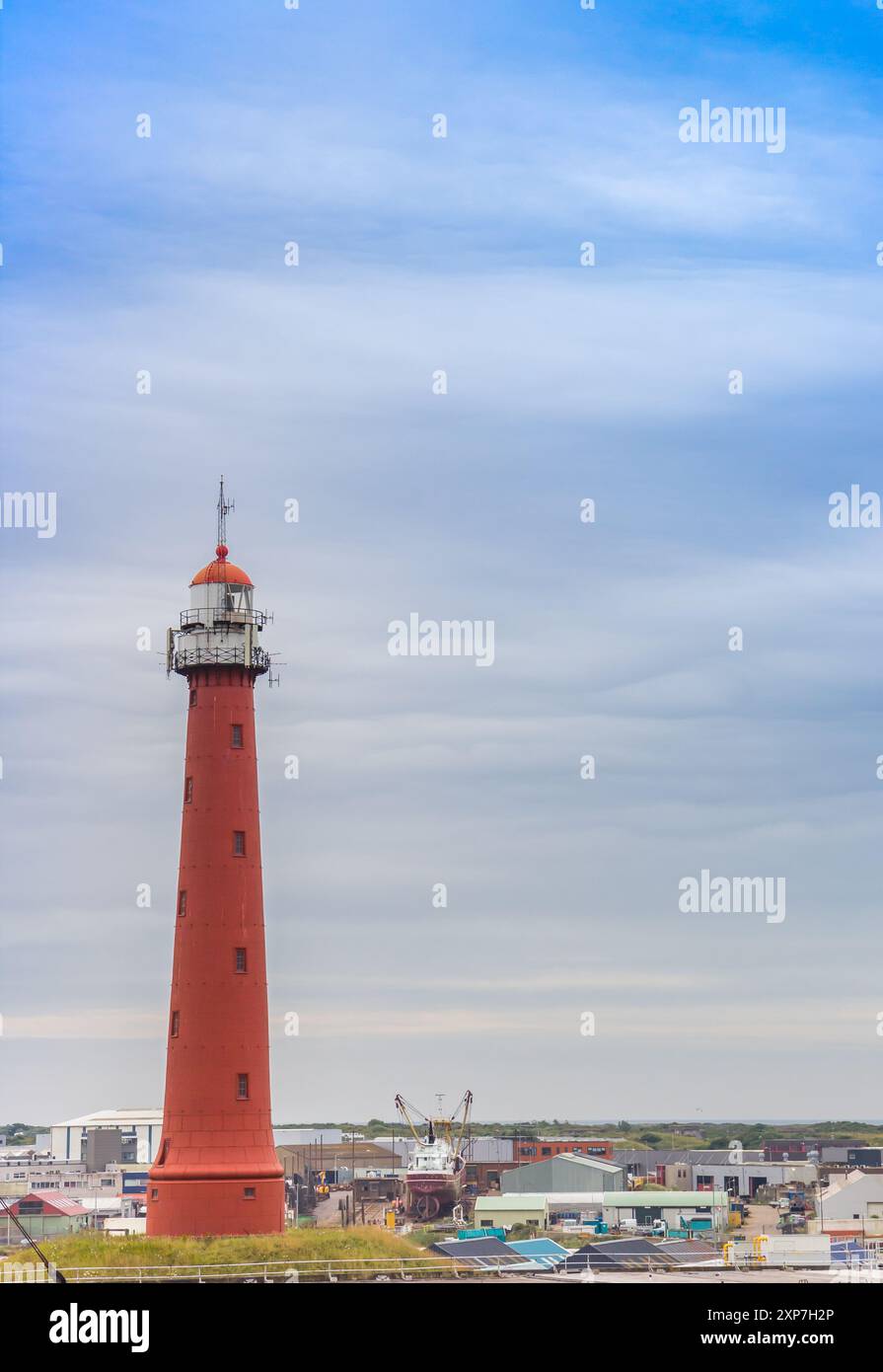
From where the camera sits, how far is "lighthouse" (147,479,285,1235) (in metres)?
70.2

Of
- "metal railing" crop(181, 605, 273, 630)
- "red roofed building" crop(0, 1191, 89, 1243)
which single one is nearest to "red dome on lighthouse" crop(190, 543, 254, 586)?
"metal railing" crop(181, 605, 273, 630)

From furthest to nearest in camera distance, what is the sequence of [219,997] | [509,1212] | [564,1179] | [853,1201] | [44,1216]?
[564,1179]
[853,1201]
[509,1212]
[44,1216]
[219,997]

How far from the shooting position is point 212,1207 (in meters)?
70.2

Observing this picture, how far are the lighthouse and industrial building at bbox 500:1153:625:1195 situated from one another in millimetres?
78698

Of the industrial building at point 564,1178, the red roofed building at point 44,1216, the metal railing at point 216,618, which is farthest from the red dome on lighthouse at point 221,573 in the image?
the industrial building at point 564,1178

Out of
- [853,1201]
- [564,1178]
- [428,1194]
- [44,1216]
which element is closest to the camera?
[44,1216]

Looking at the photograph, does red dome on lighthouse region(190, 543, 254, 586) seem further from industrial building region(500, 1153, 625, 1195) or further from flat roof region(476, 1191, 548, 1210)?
industrial building region(500, 1153, 625, 1195)

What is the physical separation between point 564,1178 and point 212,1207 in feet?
270

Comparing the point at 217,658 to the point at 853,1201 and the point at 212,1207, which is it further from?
the point at 853,1201

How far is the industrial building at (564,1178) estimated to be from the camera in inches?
5807

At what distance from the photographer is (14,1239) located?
105812 mm

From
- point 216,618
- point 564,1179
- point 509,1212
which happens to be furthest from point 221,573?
point 564,1179

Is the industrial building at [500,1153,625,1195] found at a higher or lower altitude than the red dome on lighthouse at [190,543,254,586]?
lower
